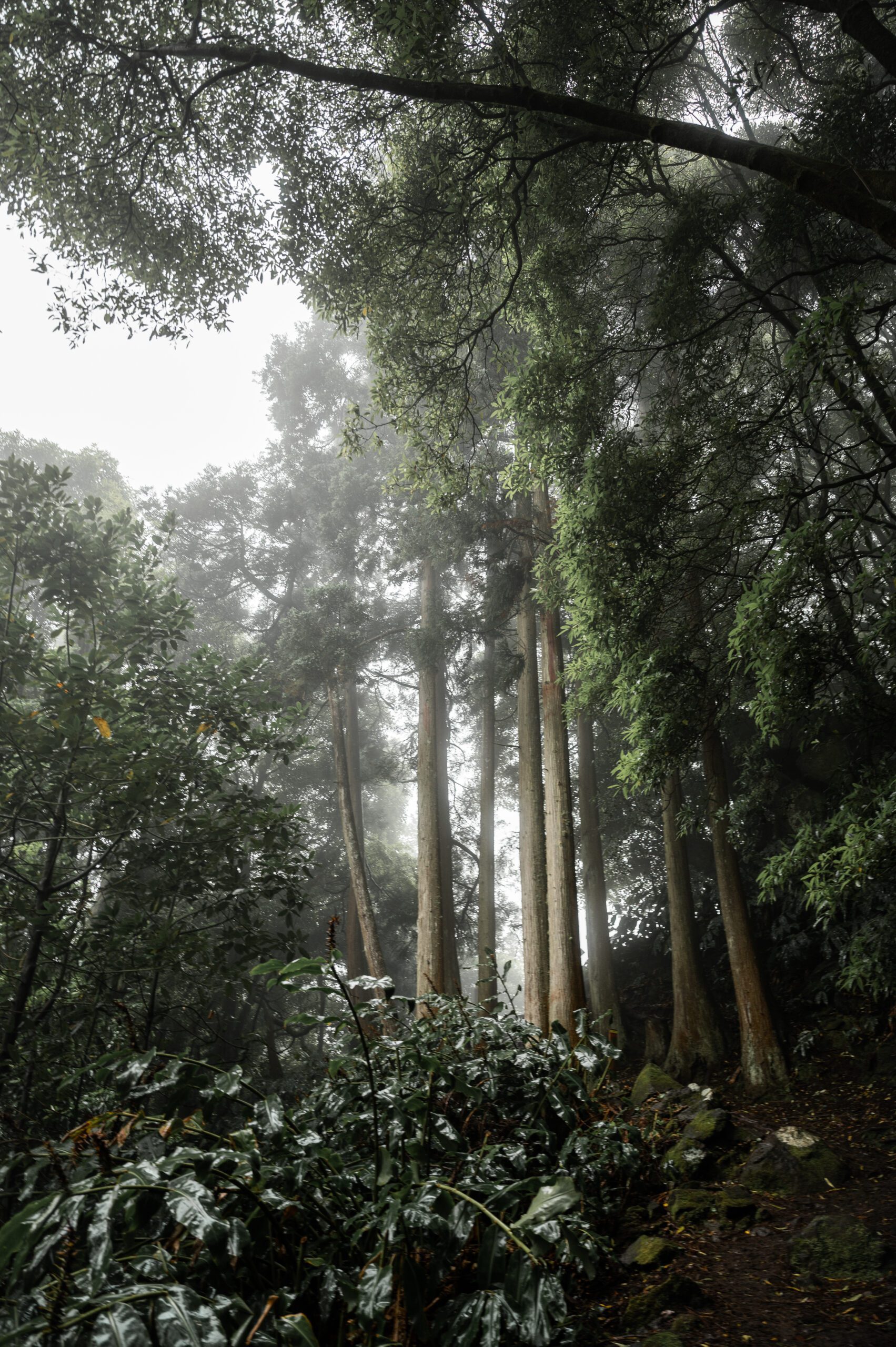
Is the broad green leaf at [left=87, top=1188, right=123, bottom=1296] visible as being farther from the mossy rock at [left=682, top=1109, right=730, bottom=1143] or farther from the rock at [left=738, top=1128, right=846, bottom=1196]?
the mossy rock at [left=682, top=1109, right=730, bottom=1143]

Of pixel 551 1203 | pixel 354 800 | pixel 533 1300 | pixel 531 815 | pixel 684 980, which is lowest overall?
pixel 533 1300

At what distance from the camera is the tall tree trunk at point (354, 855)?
32.7 ft

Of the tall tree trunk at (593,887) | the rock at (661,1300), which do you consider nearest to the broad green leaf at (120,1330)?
the rock at (661,1300)

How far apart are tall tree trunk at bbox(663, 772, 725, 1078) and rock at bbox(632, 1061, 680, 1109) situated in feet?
2.50

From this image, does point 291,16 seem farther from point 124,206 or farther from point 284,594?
point 284,594

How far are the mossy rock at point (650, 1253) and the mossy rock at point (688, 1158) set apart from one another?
1034 millimetres

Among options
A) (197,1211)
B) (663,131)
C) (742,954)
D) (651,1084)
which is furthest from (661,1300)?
(663,131)

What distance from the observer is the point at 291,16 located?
5516mm

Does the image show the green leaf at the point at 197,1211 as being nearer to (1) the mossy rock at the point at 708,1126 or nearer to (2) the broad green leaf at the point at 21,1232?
(2) the broad green leaf at the point at 21,1232

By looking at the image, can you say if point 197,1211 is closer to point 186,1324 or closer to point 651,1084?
point 186,1324

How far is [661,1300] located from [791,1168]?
6.68ft

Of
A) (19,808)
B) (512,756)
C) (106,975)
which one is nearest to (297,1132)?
(106,975)

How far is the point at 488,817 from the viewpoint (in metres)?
12.2

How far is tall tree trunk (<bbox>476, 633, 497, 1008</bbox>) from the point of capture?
11.2m
